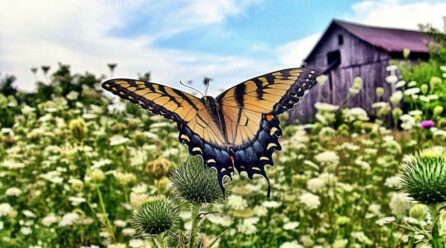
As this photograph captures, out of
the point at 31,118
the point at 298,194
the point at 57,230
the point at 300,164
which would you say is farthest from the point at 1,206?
the point at 31,118

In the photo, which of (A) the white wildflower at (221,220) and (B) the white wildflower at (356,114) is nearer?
(A) the white wildflower at (221,220)

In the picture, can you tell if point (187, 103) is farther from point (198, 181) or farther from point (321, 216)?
point (321, 216)

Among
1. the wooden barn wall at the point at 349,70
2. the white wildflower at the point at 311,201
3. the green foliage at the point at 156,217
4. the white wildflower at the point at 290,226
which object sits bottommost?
the white wildflower at the point at 290,226

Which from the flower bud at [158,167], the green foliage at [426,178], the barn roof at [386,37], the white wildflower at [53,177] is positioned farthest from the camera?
the barn roof at [386,37]

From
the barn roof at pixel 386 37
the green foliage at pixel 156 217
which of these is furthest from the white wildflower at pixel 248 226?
the barn roof at pixel 386 37

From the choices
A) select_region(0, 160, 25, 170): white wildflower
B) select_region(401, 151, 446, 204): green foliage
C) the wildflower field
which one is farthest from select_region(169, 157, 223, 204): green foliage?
select_region(0, 160, 25, 170): white wildflower

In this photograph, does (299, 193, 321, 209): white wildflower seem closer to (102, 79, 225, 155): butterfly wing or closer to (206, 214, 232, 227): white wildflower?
(206, 214, 232, 227): white wildflower

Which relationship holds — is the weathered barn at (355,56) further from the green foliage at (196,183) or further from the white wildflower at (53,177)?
the green foliage at (196,183)
